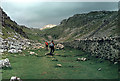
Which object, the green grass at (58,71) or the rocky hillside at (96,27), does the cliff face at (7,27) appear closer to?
the green grass at (58,71)

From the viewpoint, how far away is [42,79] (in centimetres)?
913

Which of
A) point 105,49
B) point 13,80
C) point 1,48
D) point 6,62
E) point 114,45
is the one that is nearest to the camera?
point 13,80

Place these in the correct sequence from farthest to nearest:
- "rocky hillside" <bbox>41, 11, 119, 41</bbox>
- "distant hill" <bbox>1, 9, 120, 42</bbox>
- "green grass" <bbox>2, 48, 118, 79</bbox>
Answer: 1. "distant hill" <bbox>1, 9, 120, 42</bbox>
2. "rocky hillside" <bbox>41, 11, 119, 41</bbox>
3. "green grass" <bbox>2, 48, 118, 79</bbox>

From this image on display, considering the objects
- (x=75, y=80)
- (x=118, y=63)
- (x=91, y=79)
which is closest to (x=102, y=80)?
(x=91, y=79)

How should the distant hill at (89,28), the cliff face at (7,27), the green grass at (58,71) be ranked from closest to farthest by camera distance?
the green grass at (58,71) < the distant hill at (89,28) < the cliff face at (7,27)

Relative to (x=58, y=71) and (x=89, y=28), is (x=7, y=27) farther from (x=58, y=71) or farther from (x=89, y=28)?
(x=89, y=28)

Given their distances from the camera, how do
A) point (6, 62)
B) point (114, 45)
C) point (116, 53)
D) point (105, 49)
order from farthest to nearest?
point (105, 49)
point (114, 45)
point (116, 53)
point (6, 62)

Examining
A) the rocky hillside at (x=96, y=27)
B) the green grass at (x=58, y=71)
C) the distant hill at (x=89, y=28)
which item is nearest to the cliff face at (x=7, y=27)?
the distant hill at (x=89, y=28)

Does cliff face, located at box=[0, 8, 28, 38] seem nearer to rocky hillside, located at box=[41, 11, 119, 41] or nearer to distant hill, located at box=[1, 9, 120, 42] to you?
distant hill, located at box=[1, 9, 120, 42]

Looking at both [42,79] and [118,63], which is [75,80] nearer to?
[42,79]

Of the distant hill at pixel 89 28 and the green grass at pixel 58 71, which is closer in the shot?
the green grass at pixel 58 71

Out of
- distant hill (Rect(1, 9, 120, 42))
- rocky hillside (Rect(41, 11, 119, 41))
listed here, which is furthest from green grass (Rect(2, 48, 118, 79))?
rocky hillside (Rect(41, 11, 119, 41))

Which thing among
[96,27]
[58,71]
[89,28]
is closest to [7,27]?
[96,27]

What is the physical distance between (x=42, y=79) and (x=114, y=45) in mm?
12363
